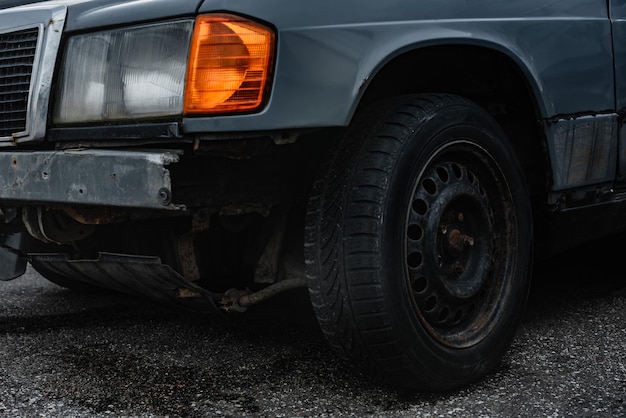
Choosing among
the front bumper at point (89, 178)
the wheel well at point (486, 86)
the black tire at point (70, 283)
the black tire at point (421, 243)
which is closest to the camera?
the front bumper at point (89, 178)

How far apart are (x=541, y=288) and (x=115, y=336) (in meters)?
2.02

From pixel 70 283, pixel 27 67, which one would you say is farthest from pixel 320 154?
pixel 70 283

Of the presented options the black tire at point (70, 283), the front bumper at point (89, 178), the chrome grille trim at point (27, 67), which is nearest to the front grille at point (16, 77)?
the chrome grille trim at point (27, 67)

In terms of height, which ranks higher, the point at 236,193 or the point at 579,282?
the point at 236,193

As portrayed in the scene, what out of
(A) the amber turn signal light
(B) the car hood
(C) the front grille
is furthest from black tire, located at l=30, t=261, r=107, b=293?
(A) the amber turn signal light

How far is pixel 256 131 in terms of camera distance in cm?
229

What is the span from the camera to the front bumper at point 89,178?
223 centimetres

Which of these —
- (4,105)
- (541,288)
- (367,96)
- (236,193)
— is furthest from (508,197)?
(4,105)

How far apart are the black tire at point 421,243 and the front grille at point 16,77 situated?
934mm

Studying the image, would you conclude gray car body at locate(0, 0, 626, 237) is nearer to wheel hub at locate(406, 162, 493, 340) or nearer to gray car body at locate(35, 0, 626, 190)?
gray car body at locate(35, 0, 626, 190)

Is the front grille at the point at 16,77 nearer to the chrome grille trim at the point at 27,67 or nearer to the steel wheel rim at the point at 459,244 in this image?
the chrome grille trim at the point at 27,67

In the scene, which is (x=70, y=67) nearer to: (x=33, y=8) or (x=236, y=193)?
(x=33, y=8)

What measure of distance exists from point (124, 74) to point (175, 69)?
186 millimetres

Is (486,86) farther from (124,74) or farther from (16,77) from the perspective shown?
(16,77)
